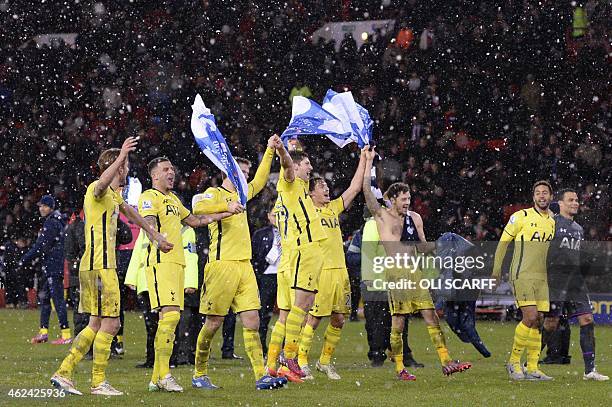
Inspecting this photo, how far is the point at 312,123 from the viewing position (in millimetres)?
10961

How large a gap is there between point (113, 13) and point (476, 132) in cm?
975

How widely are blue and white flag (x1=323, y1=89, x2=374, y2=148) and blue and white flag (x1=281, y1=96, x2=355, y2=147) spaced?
116 millimetres

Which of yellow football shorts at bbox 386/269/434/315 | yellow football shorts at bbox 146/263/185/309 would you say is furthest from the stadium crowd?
yellow football shorts at bbox 146/263/185/309

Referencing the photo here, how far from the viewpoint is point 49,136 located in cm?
2489

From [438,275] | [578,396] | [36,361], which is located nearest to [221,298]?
[578,396]

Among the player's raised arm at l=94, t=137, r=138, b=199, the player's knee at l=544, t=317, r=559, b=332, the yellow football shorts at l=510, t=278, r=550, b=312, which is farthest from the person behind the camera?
the player's knee at l=544, t=317, r=559, b=332

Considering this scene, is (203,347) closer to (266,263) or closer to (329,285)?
(329,285)

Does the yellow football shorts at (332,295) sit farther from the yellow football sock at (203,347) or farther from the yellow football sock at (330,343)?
the yellow football sock at (203,347)

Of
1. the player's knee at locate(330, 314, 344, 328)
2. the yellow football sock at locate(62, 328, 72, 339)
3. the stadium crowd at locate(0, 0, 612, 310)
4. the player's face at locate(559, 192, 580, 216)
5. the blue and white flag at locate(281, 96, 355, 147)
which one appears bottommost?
the yellow football sock at locate(62, 328, 72, 339)

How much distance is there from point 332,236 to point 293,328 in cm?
156

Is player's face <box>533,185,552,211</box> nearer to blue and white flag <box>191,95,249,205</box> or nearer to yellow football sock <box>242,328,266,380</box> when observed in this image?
blue and white flag <box>191,95,249,205</box>

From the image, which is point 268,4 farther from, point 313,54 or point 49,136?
point 49,136

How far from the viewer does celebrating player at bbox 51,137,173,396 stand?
30.1 ft

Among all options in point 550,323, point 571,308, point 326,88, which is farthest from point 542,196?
point 326,88
